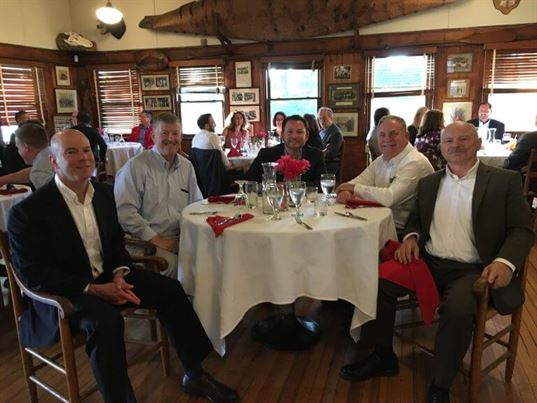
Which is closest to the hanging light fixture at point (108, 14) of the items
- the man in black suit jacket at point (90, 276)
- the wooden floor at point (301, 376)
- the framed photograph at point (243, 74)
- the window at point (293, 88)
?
the framed photograph at point (243, 74)

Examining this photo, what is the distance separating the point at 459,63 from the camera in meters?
6.36

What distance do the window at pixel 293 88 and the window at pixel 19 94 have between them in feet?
12.8

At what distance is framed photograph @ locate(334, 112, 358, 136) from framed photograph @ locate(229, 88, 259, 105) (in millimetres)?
1398

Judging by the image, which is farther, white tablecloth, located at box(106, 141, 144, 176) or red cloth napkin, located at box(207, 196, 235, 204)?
white tablecloth, located at box(106, 141, 144, 176)

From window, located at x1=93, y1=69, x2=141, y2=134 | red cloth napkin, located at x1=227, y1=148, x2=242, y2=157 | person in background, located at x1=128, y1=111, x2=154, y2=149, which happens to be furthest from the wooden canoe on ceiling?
red cloth napkin, located at x1=227, y1=148, x2=242, y2=157

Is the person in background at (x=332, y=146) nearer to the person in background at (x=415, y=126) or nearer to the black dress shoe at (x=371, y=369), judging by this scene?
the person in background at (x=415, y=126)

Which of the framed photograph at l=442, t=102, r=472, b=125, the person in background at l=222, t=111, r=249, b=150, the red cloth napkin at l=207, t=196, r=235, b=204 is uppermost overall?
the framed photograph at l=442, t=102, r=472, b=125

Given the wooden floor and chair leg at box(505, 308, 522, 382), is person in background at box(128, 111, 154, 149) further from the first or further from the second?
chair leg at box(505, 308, 522, 382)

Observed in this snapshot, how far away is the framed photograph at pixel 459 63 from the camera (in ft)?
20.8

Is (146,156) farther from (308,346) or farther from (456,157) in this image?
(456,157)

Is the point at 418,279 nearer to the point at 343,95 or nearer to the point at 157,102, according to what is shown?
the point at 343,95

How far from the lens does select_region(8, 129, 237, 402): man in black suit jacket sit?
167cm

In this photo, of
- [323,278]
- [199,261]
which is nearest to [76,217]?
[199,261]

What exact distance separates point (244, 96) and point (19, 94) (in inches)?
144
